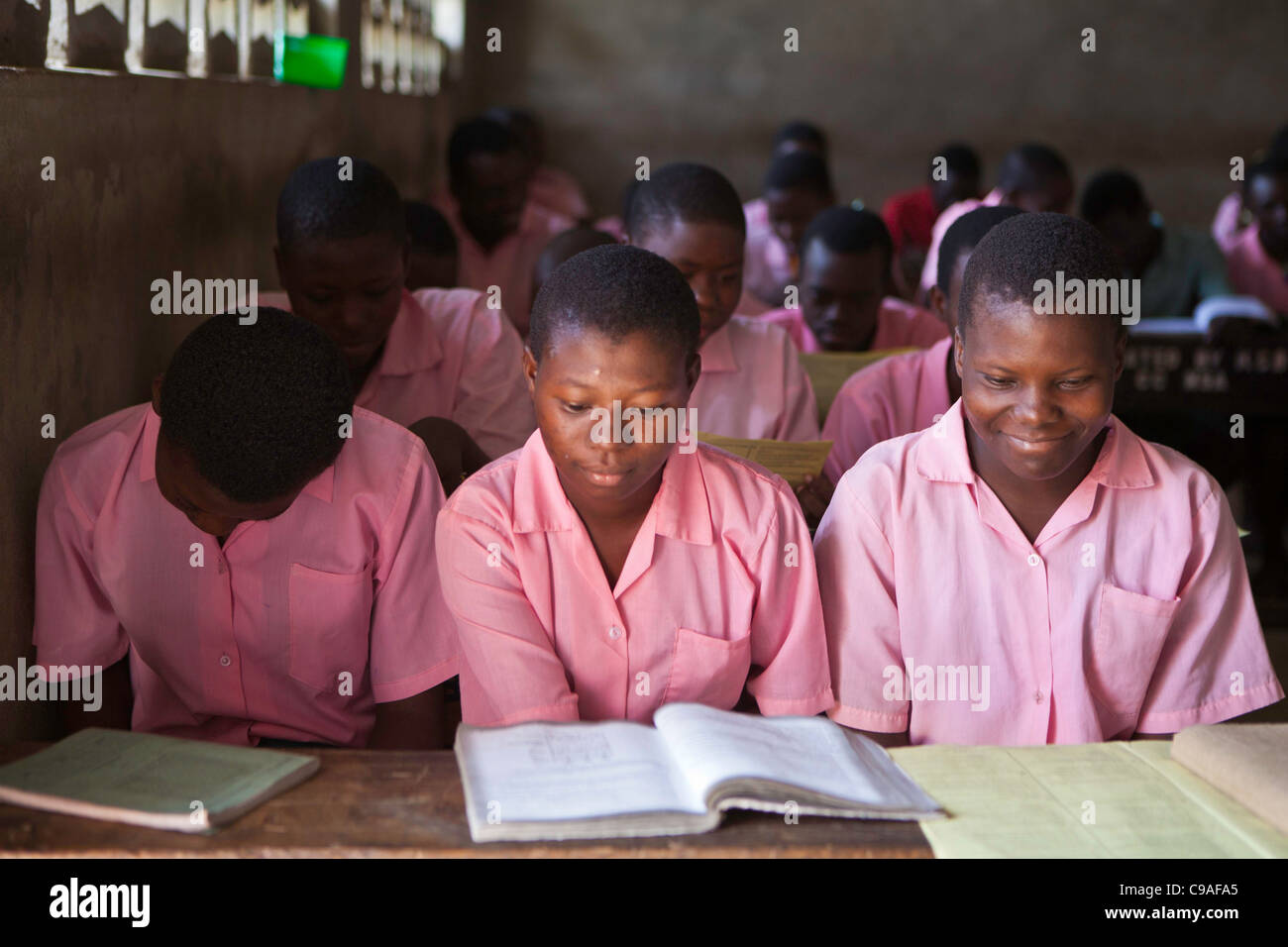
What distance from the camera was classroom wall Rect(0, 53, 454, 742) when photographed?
71.8 inches

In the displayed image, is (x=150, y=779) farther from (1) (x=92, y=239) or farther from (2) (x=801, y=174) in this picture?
(2) (x=801, y=174)

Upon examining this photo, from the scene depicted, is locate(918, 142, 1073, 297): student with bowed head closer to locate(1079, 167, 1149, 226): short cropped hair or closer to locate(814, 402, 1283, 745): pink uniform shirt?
locate(1079, 167, 1149, 226): short cropped hair

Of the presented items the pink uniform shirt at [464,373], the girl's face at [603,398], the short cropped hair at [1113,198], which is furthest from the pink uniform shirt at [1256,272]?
the girl's face at [603,398]

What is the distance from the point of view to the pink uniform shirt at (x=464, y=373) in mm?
2820

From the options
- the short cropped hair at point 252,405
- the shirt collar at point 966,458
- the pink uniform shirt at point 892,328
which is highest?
the pink uniform shirt at point 892,328

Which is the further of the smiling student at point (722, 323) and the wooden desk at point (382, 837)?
the smiling student at point (722, 323)

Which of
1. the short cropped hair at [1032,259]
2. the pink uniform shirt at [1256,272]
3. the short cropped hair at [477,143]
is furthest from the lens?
the pink uniform shirt at [1256,272]

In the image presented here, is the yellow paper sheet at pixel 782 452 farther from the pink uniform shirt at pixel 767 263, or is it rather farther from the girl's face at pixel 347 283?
the pink uniform shirt at pixel 767 263

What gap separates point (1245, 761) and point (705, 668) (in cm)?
74

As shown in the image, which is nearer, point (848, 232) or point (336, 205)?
point (336, 205)

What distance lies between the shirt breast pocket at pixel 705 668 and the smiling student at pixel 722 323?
1.06 meters

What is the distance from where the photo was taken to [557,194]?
25.6 ft

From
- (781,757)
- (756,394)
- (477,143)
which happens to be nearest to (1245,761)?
(781,757)
